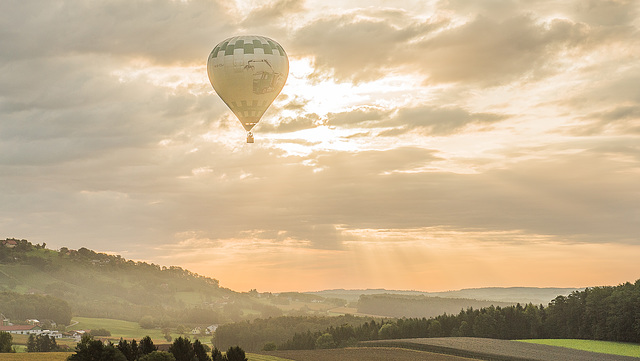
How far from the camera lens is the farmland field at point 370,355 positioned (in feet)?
272

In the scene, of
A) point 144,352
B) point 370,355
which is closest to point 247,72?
point 144,352

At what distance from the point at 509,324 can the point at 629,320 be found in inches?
954

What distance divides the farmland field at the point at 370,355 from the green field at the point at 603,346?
1016 inches

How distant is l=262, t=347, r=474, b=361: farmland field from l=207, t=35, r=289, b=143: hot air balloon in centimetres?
2945

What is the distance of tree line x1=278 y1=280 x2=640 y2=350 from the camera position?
10950 centimetres

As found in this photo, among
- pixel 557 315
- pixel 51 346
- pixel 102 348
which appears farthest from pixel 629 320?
pixel 51 346

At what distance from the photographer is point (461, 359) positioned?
81.0 m

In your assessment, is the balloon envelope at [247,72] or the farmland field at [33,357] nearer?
the farmland field at [33,357]

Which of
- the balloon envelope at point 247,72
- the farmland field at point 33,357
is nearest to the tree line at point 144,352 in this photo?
the farmland field at point 33,357

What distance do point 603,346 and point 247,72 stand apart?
66270 millimetres

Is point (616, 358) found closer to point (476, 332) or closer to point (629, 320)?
point (629, 320)

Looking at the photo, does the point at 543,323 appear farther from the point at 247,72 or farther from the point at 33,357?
the point at 33,357

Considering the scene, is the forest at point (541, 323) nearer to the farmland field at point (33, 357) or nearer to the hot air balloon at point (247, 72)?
the hot air balloon at point (247, 72)

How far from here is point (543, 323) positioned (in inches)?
4990
